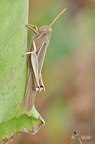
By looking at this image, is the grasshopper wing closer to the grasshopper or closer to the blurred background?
the grasshopper

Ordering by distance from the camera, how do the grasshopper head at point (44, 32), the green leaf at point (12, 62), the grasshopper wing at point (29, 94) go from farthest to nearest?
the grasshopper head at point (44, 32) < the grasshopper wing at point (29, 94) < the green leaf at point (12, 62)

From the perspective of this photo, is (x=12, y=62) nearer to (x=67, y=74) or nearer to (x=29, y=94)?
(x=29, y=94)

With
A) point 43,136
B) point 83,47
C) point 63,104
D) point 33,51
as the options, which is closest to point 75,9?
point 83,47

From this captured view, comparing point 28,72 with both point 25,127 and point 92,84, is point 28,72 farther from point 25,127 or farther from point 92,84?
point 92,84

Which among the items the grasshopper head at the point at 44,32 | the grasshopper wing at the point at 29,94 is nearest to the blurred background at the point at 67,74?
Answer: the grasshopper head at the point at 44,32

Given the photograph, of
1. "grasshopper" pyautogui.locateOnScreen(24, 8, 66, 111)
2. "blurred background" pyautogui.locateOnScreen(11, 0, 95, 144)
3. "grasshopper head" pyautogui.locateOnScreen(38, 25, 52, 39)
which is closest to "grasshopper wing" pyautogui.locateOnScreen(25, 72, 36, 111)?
"grasshopper" pyautogui.locateOnScreen(24, 8, 66, 111)

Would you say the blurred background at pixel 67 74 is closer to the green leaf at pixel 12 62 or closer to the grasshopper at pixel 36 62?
the grasshopper at pixel 36 62

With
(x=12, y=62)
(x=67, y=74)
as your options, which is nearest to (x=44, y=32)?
(x=12, y=62)
